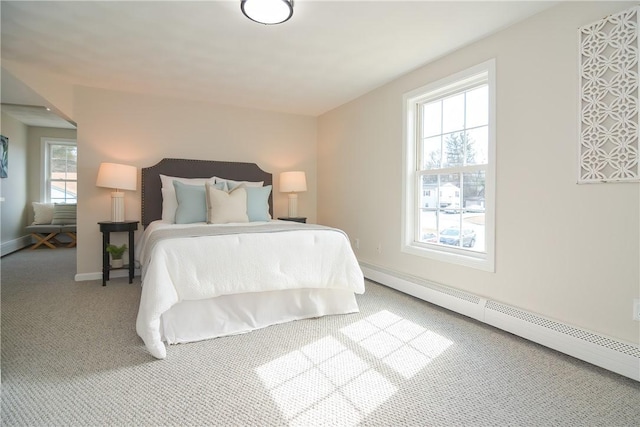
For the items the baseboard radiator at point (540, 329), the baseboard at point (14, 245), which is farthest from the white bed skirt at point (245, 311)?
the baseboard at point (14, 245)

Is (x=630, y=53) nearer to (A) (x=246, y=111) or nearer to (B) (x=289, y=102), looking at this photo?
(B) (x=289, y=102)

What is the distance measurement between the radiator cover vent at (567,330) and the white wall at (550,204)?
54mm

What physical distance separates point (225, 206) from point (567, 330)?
3111mm

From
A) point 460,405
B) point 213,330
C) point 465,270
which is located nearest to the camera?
point 460,405

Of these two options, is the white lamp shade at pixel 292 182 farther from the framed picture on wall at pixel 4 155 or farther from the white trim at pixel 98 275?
the framed picture on wall at pixel 4 155

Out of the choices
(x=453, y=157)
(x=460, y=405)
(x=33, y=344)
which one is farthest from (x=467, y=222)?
(x=33, y=344)

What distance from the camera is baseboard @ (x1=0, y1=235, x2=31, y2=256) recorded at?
531 centimetres

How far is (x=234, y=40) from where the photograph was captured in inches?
110

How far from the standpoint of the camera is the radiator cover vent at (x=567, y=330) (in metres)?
1.90

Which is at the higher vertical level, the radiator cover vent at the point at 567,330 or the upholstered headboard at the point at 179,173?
the upholstered headboard at the point at 179,173

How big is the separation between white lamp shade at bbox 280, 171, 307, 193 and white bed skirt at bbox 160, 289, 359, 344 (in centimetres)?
220

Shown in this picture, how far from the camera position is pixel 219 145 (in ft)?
15.2

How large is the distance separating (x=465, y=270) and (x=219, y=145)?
→ 11.6ft

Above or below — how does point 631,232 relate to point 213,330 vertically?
above
